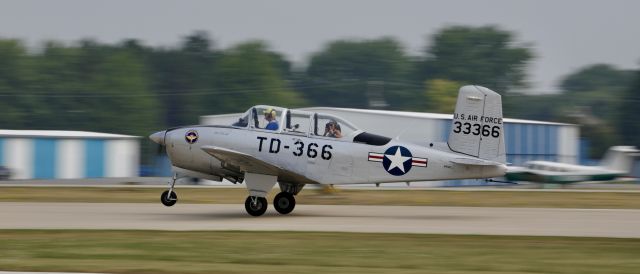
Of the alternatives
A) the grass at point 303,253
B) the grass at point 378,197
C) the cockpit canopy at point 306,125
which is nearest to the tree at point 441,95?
the grass at point 378,197

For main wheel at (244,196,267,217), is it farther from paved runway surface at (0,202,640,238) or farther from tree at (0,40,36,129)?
tree at (0,40,36,129)

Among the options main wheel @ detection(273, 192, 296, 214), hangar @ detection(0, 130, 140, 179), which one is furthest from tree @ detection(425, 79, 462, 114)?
main wheel @ detection(273, 192, 296, 214)

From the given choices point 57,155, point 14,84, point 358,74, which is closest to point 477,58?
point 358,74

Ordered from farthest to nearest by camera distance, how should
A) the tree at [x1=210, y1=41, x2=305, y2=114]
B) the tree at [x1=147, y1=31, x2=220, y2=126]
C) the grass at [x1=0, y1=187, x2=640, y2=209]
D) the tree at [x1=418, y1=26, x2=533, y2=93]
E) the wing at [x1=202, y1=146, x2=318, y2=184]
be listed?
1. the tree at [x1=418, y1=26, x2=533, y2=93]
2. the tree at [x1=147, y1=31, x2=220, y2=126]
3. the tree at [x1=210, y1=41, x2=305, y2=114]
4. the grass at [x1=0, y1=187, x2=640, y2=209]
5. the wing at [x1=202, y1=146, x2=318, y2=184]

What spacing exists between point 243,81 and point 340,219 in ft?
295

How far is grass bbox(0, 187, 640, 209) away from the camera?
26938 millimetres

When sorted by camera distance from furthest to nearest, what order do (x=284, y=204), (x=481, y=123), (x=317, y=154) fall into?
(x=284, y=204) → (x=317, y=154) → (x=481, y=123)

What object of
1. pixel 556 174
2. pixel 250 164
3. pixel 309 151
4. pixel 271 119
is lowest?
pixel 556 174

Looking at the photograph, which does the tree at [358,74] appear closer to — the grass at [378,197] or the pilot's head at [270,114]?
the grass at [378,197]

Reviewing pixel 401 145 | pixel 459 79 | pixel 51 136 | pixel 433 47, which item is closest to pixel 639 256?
pixel 401 145

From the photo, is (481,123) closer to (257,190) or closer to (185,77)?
(257,190)

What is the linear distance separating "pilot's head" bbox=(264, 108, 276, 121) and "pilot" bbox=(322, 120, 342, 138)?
110cm

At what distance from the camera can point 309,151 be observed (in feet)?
65.2

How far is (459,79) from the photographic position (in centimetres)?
12294
